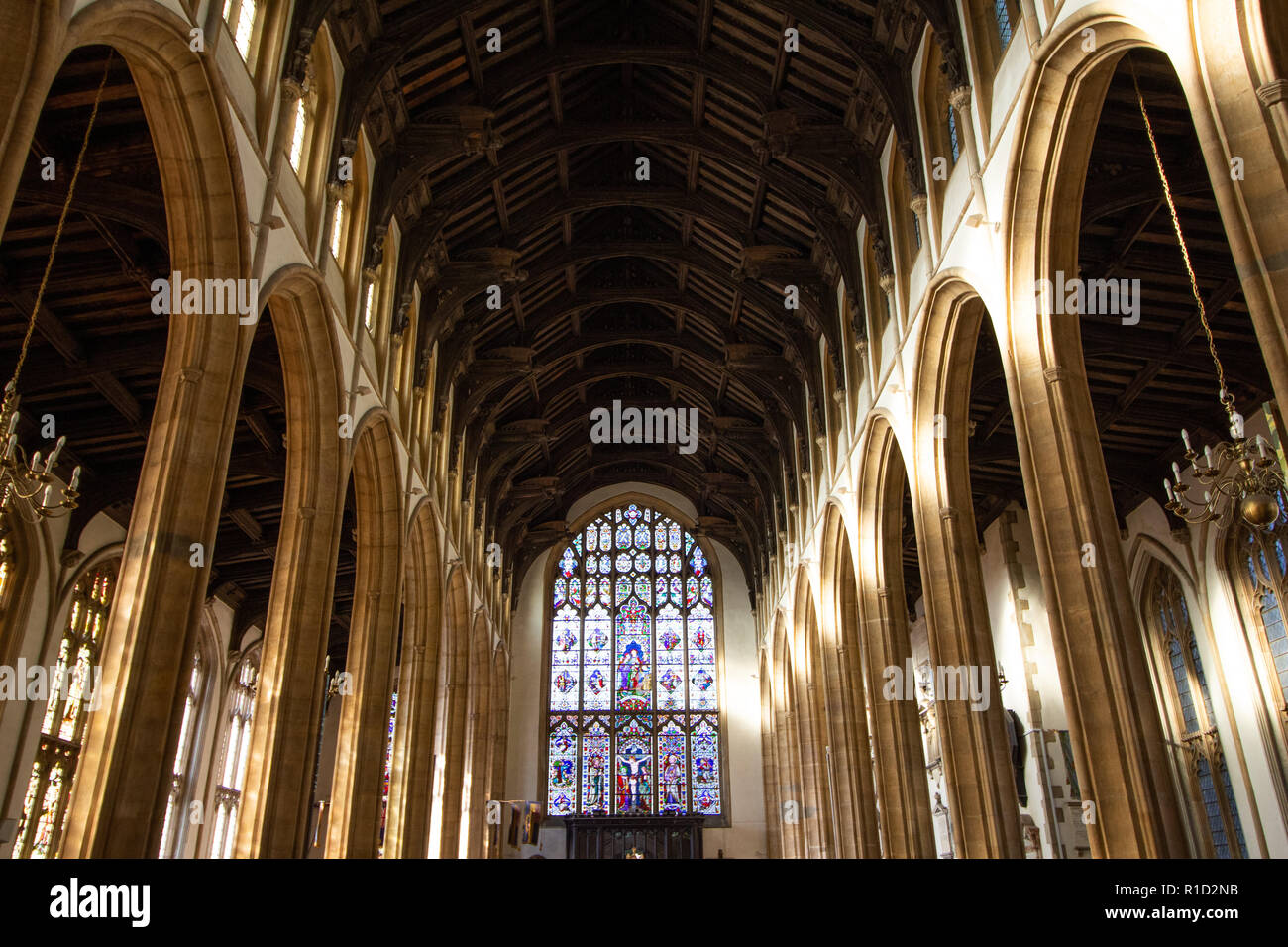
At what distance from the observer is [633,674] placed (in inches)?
1062

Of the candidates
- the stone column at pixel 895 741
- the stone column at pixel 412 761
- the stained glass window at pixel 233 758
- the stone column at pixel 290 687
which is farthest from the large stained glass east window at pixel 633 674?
the stone column at pixel 290 687

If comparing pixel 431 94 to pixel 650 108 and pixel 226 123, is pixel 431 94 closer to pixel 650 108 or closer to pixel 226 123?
pixel 650 108

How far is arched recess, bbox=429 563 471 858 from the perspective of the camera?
19797mm

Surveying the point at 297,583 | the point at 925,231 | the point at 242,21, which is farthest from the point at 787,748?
the point at 242,21

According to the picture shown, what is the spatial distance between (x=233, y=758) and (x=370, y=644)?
11956 millimetres

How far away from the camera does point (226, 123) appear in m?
8.21

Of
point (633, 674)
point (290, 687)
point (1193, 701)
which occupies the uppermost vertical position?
point (633, 674)

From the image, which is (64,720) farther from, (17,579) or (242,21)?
(242,21)

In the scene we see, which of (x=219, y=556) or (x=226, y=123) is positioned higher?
(x=219, y=556)

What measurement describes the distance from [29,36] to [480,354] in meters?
14.3

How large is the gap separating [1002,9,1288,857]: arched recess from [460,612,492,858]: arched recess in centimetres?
1525

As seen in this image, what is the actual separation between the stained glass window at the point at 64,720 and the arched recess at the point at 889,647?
11516 mm

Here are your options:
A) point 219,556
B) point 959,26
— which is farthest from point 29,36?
point 219,556

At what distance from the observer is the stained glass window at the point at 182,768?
19.7 metres
